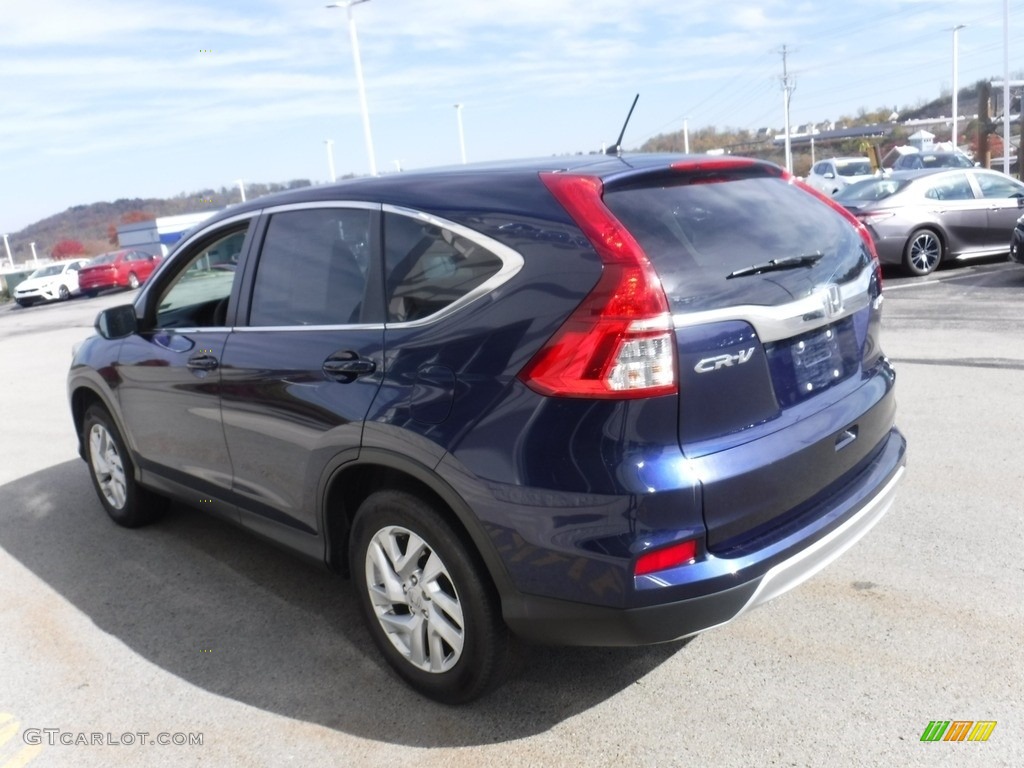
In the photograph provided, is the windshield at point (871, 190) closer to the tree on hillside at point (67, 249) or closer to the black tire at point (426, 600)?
the black tire at point (426, 600)

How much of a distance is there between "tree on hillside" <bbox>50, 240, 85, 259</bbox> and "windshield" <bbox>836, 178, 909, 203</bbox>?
7195 cm

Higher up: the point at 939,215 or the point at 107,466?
the point at 939,215

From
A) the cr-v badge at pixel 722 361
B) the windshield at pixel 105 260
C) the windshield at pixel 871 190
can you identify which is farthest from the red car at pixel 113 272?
the cr-v badge at pixel 722 361

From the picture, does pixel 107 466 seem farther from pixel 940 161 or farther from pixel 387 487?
pixel 940 161

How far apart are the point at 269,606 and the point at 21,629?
3.71ft

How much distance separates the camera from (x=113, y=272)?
107 ft

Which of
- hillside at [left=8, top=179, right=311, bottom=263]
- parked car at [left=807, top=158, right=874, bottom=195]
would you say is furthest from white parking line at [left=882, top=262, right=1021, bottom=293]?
hillside at [left=8, top=179, right=311, bottom=263]

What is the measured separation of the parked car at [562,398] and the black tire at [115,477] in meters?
1.61

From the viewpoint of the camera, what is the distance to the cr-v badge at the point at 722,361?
105 inches

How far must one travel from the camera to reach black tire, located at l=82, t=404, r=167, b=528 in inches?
202

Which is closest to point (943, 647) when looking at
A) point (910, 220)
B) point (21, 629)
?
point (21, 629)

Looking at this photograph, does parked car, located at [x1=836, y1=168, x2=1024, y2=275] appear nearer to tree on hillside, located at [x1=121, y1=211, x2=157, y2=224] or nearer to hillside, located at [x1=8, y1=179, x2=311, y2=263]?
hillside, located at [x1=8, y1=179, x2=311, y2=263]

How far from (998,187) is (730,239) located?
1259cm

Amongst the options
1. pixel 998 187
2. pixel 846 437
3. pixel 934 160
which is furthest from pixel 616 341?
pixel 934 160
